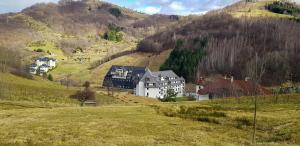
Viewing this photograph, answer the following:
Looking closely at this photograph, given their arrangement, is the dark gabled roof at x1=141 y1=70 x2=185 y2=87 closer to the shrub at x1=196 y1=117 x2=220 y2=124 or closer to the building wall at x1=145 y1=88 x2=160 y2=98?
the building wall at x1=145 y1=88 x2=160 y2=98

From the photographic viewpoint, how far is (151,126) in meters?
58.6

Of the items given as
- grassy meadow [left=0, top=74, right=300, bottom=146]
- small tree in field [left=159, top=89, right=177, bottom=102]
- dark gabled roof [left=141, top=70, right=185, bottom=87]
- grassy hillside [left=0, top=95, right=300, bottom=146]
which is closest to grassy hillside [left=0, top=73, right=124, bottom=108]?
small tree in field [left=159, top=89, right=177, bottom=102]

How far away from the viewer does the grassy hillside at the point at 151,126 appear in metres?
47.7

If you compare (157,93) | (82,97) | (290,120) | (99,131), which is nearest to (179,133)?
(99,131)

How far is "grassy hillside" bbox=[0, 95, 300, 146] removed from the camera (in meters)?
47.7

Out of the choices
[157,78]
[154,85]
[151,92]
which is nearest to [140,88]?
[151,92]

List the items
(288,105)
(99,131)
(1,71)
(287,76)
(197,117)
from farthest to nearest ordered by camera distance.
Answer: (287,76) → (1,71) → (288,105) → (197,117) → (99,131)

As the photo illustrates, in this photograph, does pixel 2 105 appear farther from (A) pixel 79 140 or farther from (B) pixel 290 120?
(B) pixel 290 120

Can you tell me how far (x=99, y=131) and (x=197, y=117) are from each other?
22908 millimetres

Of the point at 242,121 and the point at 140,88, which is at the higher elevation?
the point at 242,121

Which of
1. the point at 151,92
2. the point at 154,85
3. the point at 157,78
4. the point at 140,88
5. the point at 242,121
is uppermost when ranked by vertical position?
the point at 242,121

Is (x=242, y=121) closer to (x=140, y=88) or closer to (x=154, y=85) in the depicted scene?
(x=154, y=85)

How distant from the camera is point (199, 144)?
151 feet

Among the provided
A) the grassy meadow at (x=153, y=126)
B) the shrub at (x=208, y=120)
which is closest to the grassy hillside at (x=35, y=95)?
the grassy meadow at (x=153, y=126)
